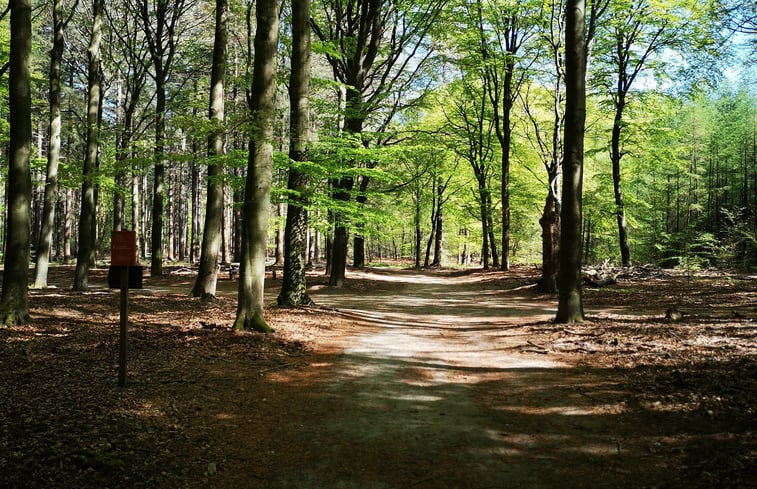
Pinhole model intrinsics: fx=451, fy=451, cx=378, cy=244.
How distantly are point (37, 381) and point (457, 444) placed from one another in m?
4.83

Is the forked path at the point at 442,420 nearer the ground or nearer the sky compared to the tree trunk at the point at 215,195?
nearer the ground

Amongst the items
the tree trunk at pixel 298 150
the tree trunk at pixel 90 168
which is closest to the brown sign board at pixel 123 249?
the tree trunk at pixel 298 150

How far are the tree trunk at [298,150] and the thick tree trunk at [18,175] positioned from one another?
17.1 feet

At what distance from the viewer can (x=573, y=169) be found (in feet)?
31.9

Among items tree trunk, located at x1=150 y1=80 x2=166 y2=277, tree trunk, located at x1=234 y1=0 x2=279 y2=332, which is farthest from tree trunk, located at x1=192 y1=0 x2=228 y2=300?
tree trunk, located at x1=150 y1=80 x2=166 y2=277

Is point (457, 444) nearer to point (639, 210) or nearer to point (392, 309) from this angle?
point (392, 309)

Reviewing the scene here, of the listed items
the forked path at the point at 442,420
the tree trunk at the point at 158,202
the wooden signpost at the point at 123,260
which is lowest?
the forked path at the point at 442,420

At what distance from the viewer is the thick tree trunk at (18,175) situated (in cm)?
827

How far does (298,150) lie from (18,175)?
5.94 m

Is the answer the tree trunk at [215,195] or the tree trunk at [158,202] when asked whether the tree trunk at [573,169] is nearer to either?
the tree trunk at [215,195]

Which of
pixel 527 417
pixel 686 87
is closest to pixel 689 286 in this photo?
pixel 686 87

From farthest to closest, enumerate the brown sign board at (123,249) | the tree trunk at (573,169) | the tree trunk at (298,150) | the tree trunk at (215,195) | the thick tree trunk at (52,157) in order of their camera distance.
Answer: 1. the thick tree trunk at (52,157)
2. the tree trunk at (215,195)
3. the tree trunk at (298,150)
4. the tree trunk at (573,169)
5. the brown sign board at (123,249)

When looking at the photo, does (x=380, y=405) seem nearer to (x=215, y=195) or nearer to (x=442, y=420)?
(x=442, y=420)

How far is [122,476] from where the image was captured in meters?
3.37
